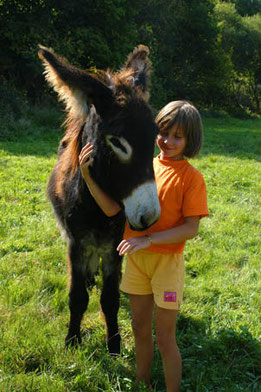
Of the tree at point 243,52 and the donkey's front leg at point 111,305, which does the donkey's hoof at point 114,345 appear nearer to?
the donkey's front leg at point 111,305

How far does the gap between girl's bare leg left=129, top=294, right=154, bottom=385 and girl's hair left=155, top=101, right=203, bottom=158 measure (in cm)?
102

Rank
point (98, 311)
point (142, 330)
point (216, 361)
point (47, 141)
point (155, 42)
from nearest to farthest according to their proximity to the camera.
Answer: point (142, 330) → point (216, 361) → point (98, 311) → point (47, 141) → point (155, 42)

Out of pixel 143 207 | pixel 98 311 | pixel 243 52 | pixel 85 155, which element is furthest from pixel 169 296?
pixel 243 52

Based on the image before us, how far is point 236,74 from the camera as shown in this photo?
93.6ft

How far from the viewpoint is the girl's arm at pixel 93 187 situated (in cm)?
207

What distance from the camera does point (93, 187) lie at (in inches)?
84.1

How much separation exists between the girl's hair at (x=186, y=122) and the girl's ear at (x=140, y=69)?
291mm

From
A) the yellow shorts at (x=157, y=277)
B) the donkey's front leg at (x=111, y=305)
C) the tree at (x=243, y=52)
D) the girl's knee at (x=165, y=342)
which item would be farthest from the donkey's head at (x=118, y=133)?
the tree at (x=243, y=52)

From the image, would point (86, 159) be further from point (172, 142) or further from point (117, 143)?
point (172, 142)

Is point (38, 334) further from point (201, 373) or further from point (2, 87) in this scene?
point (2, 87)

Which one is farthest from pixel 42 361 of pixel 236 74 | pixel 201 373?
pixel 236 74

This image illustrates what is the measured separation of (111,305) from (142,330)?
489 millimetres

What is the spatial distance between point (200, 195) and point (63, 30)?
14.0 metres

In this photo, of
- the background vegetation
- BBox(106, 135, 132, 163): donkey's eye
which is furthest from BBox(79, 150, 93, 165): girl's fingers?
the background vegetation
